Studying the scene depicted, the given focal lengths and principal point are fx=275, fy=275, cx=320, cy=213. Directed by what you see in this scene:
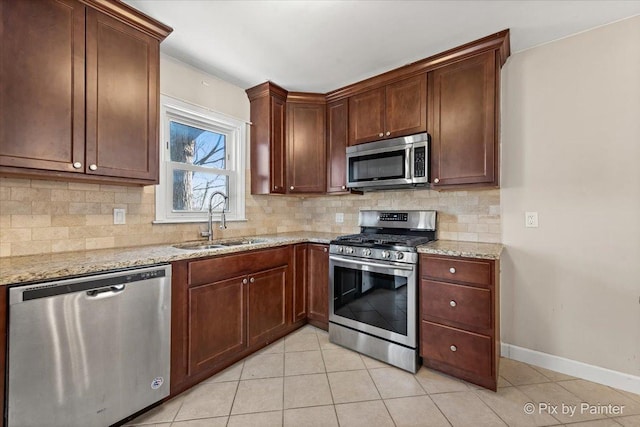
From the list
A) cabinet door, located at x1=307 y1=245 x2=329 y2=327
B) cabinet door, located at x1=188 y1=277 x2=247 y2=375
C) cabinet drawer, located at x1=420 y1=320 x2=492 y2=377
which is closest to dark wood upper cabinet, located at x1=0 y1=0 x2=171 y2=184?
cabinet door, located at x1=188 y1=277 x2=247 y2=375

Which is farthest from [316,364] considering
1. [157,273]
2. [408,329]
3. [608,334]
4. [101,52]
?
[101,52]

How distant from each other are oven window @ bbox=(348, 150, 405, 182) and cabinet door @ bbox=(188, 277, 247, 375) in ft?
4.72

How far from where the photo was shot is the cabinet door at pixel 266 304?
2242 mm

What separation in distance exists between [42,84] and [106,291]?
1.15 metres

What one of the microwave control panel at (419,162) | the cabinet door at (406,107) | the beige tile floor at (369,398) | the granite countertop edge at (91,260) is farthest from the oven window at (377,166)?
the beige tile floor at (369,398)

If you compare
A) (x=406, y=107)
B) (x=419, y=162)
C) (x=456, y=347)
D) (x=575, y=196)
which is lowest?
(x=456, y=347)

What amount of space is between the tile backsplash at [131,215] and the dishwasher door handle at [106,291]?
0.66m

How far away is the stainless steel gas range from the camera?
2.07 meters

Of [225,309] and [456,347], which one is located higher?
[225,309]

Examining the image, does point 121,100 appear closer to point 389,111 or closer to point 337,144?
point 337,144

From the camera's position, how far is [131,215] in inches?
81.5

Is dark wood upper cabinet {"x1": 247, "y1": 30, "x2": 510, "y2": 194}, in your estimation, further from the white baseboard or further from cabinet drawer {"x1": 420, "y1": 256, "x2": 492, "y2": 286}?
the white baseboard

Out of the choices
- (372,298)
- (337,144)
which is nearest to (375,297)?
(372,298)

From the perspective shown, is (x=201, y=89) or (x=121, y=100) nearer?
(x=121, y=100)
